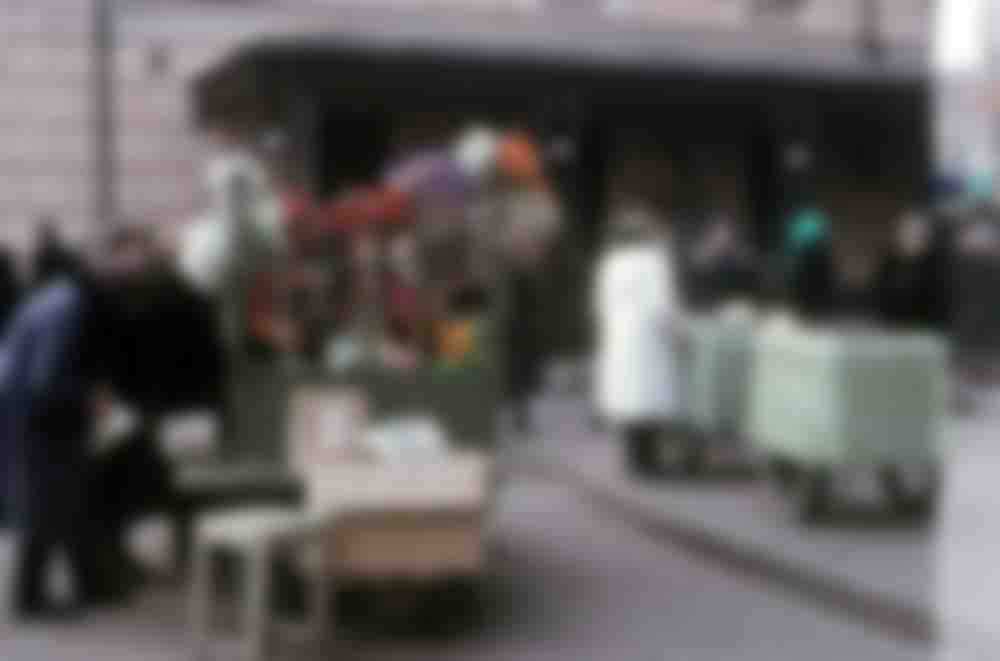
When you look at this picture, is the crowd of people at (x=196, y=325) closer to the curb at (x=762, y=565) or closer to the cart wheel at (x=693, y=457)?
the curb at (x=762, y=565)

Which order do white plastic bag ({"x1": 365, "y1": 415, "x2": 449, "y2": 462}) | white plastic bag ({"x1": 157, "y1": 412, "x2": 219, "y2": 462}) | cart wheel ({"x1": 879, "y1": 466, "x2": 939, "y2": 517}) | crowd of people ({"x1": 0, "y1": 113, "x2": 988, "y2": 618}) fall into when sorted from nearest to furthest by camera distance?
1. crowd of people ({"x1": 0, "y1": 113, "x2": 988, "y2": 618})
2. white plastic bag ({"x1": 365, "y1": 415, "x2": 449, "y2": 462})
3. white plastic bag ({"x1": 157, "y1": 412, "x2": 219, "y2": 462})
4. cart wheel ({"x1": 879, "y1": 466, "x2": 939, "y2": 517})

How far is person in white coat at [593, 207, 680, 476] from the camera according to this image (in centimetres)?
576

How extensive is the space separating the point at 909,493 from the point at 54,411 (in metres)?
3.07

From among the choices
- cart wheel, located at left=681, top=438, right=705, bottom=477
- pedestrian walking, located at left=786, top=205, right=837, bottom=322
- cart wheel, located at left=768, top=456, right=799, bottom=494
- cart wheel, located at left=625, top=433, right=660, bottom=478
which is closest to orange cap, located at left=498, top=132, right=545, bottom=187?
pedestrian walking, located at left=786, top=205, right=837, bottom=322

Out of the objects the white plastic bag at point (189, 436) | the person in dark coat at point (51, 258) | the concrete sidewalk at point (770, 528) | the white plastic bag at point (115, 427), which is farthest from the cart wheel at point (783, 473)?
the person in dark coat at point (51, 258)

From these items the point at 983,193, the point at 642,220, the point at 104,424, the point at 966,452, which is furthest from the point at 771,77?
the point at 966,452

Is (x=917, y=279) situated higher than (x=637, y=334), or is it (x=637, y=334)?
(x=917, y=279)

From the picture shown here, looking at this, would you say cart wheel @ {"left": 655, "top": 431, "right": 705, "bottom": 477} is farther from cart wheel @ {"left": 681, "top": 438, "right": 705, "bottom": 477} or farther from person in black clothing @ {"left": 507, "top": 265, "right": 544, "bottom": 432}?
person in black clothing @ {"left": 507, "top": 265, "right": 544, "bottom": 432}

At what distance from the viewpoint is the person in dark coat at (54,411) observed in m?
5.97

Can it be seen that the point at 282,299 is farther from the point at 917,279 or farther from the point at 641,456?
the point at 641,456

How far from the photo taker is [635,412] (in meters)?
8.35

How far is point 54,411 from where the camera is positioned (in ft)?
19.7

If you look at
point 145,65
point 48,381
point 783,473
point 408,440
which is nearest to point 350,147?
point 145,65

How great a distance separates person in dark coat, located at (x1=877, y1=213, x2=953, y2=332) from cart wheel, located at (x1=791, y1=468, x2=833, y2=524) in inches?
23.9
